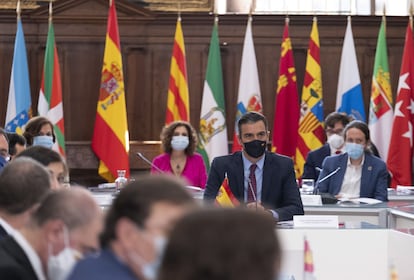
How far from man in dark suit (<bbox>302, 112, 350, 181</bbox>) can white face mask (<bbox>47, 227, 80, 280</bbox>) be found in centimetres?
657

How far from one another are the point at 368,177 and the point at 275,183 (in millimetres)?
1919

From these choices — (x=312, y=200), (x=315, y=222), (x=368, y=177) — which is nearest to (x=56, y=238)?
(x=315, y=222)

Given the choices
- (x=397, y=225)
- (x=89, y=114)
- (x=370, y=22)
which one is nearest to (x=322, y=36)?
(x=370, y=22)

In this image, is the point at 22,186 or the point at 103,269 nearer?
the point at 103,269

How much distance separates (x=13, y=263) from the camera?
8.53 feet

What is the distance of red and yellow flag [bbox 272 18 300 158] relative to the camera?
10.9 meters

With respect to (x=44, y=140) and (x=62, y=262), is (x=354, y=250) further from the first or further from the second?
(x=44, y=140)

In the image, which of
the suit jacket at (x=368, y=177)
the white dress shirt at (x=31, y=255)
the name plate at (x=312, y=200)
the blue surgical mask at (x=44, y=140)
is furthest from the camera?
the blue surgical mask at (x=44, y=140)

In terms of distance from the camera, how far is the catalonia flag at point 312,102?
35.0ft

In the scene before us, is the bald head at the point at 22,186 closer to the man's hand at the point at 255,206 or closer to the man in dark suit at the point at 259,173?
the man's hand at the point at 255,206

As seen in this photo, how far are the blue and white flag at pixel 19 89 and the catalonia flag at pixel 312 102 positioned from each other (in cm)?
304

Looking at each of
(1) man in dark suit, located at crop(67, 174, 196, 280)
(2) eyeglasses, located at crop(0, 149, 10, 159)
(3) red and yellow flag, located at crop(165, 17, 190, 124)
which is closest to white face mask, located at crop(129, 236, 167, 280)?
(1) man in dark suit, located at crop(67, 174, 196, 280)

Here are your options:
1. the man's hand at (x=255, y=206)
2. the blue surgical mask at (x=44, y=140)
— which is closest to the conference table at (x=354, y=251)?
the man's hand at (x=255, y=206)

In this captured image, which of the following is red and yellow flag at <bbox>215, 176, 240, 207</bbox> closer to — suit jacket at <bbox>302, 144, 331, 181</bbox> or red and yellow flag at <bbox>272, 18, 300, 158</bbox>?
suit jacket at <bbox>302, 144, 331, 181</bbox>
